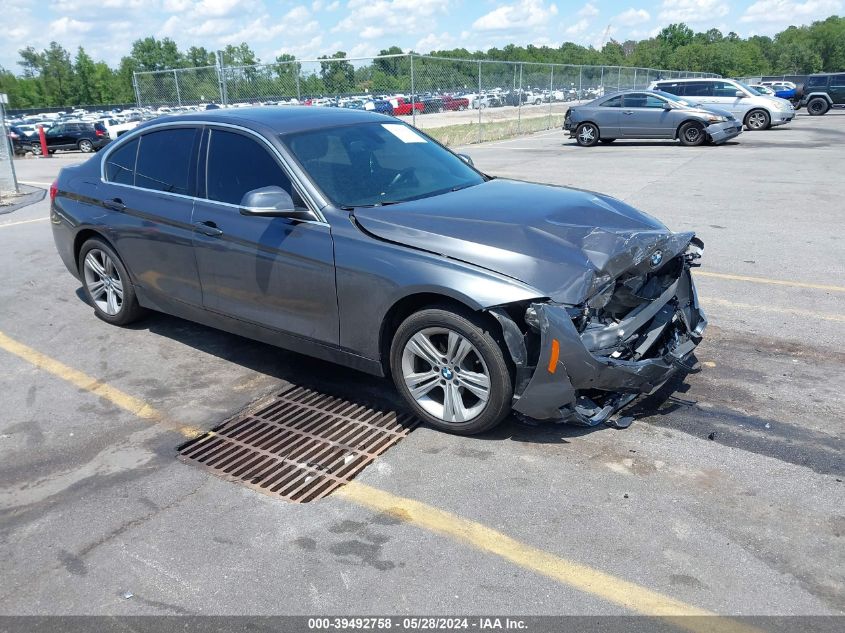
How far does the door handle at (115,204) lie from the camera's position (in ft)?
18.1

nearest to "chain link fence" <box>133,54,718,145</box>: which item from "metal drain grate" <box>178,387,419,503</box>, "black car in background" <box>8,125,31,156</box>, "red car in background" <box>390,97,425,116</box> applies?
"red car in background" <box>390,97,425,116</box>

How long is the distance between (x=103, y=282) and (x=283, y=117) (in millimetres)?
2306

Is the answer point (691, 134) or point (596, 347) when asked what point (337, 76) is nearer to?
point (691, 134)

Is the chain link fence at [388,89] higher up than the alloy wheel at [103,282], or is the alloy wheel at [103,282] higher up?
the chain link fence at [388,89]

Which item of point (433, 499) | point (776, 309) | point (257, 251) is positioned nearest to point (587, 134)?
point (776, 309)

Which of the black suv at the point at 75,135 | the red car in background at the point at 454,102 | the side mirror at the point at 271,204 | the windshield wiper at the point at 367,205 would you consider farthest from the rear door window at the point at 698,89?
the side mirror at the point at 271,204

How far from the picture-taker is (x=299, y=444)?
4.09 metres

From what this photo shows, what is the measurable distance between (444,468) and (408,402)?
1.88 feet

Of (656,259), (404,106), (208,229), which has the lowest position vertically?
(656,259)

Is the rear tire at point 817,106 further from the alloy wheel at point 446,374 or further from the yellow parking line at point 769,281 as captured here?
the alloy wheel at point 446,374

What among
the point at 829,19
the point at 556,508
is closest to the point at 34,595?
the point at 556,508

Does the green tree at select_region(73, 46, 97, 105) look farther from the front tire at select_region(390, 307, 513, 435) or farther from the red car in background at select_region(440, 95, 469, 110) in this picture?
the front tire at select_region(390, 307, 513, 435)

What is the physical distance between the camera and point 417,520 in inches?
130

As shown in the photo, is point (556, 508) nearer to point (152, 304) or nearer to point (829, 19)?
point (152, 304)
